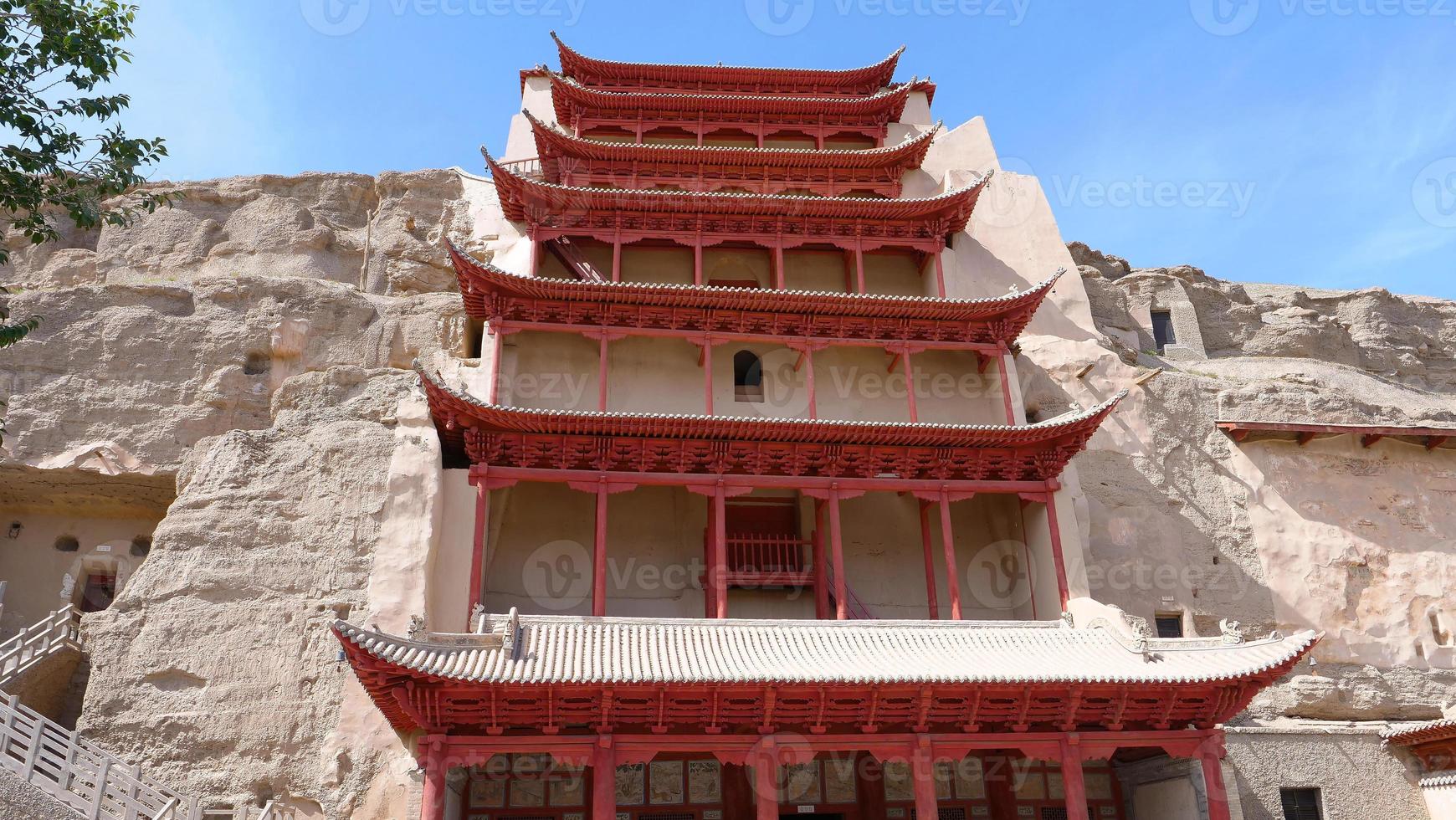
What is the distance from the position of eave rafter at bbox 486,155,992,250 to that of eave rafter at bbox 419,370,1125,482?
534 centimetres

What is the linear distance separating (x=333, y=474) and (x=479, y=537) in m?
3.00

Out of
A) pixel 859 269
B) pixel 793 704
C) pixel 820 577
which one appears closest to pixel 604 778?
pixel 793 704

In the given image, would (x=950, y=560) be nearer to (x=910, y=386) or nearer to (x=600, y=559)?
(x=910, y=386)

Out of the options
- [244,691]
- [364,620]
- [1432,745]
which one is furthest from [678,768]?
[1432,745]

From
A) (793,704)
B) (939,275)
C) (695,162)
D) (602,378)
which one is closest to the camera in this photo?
(793,704)

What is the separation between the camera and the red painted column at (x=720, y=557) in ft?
48.7

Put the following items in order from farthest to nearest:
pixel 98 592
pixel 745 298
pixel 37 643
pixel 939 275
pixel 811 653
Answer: pixel 939 275 < pixel 98 592 < pixel 745 298 < pixel 37 643 < pixel 811 653

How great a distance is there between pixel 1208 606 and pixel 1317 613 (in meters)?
2.04

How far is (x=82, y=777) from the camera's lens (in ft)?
36.4

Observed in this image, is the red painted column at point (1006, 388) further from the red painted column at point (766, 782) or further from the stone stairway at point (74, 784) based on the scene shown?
the stone stairway at point (74, 784)

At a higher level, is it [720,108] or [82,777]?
[720,108]

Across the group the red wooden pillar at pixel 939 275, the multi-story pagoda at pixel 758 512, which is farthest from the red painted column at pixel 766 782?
the red wooden pillar at pixel 939 275

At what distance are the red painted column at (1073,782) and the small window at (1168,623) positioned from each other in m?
6.25

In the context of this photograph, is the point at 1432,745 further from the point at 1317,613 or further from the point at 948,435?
the point at 948,435
